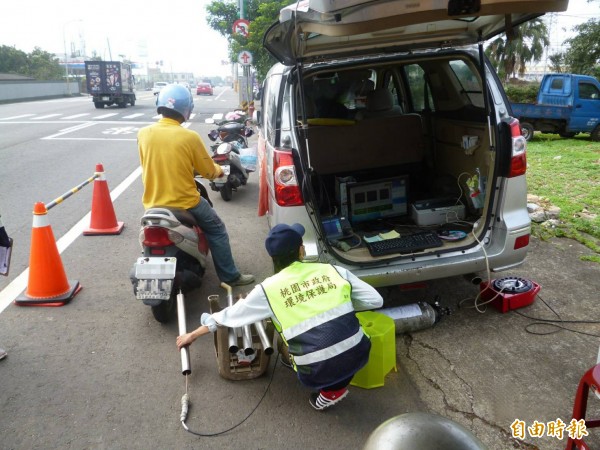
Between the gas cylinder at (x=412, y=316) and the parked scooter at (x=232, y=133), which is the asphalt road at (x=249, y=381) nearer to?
the gas cylinder at (x=412, y=316)

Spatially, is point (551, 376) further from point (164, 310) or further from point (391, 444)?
point (164, 310)

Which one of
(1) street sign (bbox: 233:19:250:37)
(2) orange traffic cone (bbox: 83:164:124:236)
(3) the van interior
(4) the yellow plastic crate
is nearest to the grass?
(3) the van interior

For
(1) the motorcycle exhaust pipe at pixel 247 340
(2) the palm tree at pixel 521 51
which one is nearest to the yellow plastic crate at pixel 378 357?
(1) the motorcycle exhaust pipe at pixel 247 340

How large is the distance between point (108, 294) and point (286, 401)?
2205 mm

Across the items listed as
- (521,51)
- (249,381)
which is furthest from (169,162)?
(521,51)

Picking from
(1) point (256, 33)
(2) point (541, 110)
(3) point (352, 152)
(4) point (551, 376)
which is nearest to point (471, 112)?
(3) point (352, 152)

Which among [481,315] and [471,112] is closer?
[481,315]

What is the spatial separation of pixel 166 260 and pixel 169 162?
2.61 ft

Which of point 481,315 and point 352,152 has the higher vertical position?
point 352,152

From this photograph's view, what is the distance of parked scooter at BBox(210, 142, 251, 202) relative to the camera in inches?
296

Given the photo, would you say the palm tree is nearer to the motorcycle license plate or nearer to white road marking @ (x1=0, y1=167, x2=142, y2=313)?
white road marking @ (x1=0, y1=167, x2=142, y2=313)

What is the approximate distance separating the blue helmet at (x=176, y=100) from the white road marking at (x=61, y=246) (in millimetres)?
2124

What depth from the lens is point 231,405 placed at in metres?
2.97

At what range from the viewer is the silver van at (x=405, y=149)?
3.17m
